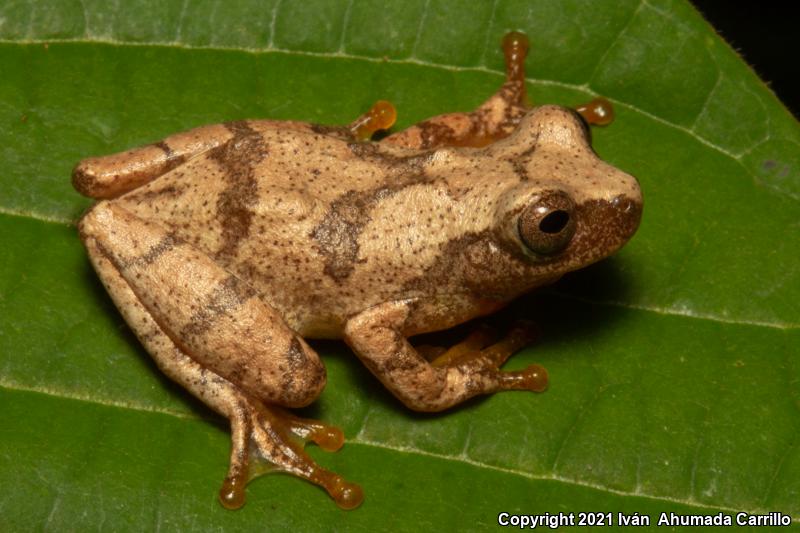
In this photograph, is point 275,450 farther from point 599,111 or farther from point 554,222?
point 599,111

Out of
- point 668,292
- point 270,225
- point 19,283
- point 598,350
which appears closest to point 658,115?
point 668,292

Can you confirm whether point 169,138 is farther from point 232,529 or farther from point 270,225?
point 232,529

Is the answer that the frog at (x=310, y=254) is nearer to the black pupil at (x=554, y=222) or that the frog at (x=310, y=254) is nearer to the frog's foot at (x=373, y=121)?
the black pupil at (x=554, y=222)

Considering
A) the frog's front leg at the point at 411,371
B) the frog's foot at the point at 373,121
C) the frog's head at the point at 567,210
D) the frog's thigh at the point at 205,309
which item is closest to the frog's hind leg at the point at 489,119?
the frog's foot at the point at 373,121

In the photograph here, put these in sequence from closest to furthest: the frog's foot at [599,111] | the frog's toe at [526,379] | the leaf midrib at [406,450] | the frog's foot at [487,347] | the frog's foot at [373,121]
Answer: the leaf midrib at [406,450]
the frog's toe at [526,379]
the frog's foot at [487,347]
the frog's foot at [599,111]
the frog's foot at [373,121]

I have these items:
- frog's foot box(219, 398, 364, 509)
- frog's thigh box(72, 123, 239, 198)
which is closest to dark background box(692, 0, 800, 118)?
frog's thigh box(72, 123, 239, 198)

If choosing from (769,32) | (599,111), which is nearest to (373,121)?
(599,111)
